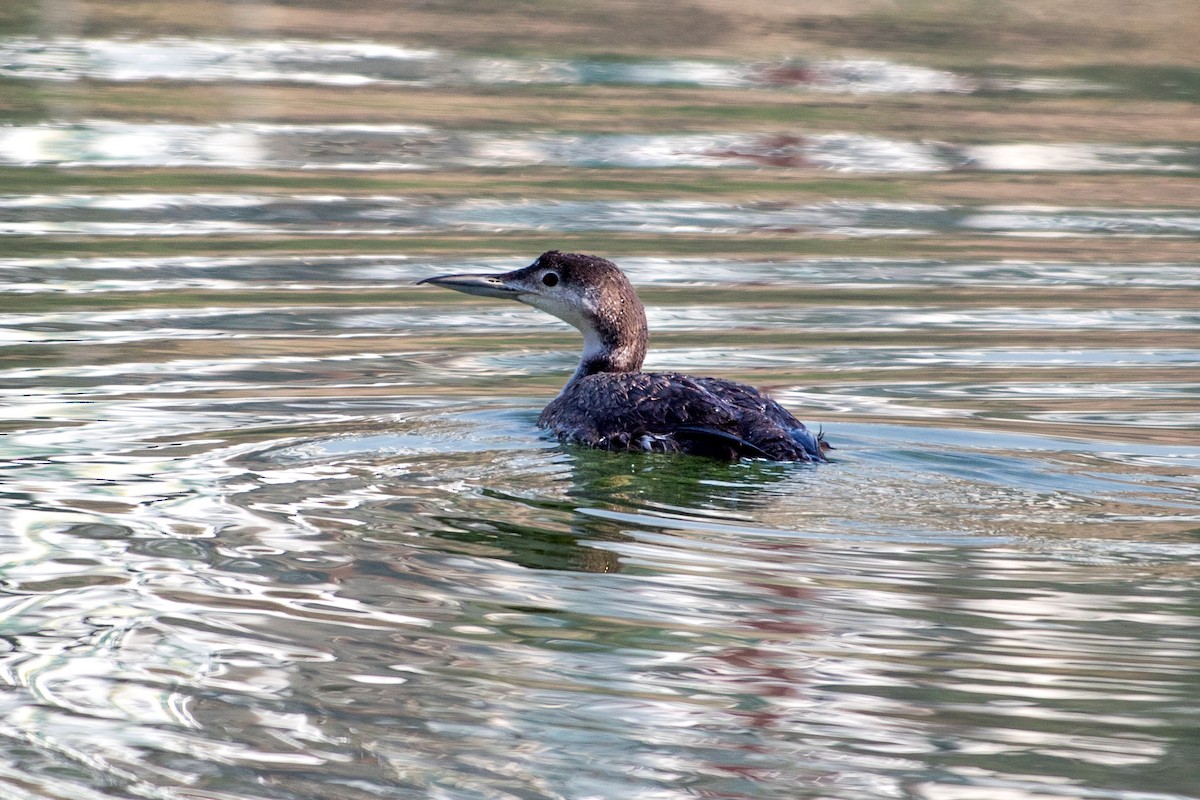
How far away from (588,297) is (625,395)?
3.22 ft

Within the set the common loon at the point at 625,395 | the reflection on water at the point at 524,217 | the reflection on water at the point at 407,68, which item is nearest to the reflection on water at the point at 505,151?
the reflection on water at the point at 524,217

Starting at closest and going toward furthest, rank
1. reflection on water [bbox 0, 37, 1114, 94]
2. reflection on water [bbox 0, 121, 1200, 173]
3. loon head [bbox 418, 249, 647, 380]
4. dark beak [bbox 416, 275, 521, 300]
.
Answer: loon head [bbox 418, 249, 647, 380], dark beak [bbox 416, 275, 521, 300], reflection on water [bbox 0, 121, 1200, 173], reflection on water [bbox 0, 37, 1114, 94]

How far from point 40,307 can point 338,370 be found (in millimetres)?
1748

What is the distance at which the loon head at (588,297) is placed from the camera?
8.54 metres

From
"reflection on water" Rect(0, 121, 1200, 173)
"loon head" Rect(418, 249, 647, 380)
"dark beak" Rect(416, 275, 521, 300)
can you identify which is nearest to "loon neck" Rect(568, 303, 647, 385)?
"loon head" Rect(418, 249, 647, 380)

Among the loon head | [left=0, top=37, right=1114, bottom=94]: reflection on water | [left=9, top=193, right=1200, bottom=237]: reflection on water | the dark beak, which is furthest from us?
[left=0, top=37, right=1114, bottom=94]: reflection on water

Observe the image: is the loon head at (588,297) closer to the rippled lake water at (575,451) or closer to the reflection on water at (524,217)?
the rippled lake water at (575,451)

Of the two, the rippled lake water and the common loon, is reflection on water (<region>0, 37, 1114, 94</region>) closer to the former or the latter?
the rippled lake water

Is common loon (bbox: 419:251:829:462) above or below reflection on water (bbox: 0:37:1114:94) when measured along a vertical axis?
below

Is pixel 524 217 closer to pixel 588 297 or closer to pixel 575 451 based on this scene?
pixel 588 297

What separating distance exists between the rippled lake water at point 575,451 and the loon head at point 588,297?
0.42m

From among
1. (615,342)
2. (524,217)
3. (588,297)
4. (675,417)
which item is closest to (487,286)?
(588,297)

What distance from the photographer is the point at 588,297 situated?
8578 millimetres

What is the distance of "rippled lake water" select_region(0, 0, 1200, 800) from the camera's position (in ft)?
16.3
